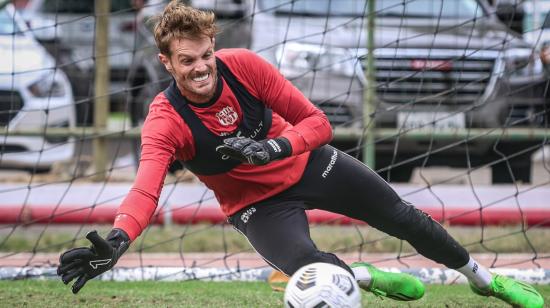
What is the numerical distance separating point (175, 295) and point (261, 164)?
1.89 metres

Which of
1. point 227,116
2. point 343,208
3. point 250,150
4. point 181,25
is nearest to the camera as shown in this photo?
point 250,150

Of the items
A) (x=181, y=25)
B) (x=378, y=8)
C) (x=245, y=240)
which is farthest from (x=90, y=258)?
(x=378, y=8)

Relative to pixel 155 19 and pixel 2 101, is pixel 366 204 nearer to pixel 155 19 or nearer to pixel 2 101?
pixel 155 19

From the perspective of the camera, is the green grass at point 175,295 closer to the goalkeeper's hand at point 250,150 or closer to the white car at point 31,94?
the goalkeeper's hand at point 250,150

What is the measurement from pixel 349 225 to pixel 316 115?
3.47m

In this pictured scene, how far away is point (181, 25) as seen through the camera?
4168mm

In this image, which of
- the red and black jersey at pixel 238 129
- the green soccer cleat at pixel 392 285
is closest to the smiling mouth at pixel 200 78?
the red and black jersey at pixel 238 129

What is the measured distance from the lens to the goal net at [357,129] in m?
6.87

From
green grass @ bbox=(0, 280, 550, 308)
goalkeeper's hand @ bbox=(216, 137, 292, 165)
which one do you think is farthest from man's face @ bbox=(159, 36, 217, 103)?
green grass @ bbox=(0, 280, 550, 308)

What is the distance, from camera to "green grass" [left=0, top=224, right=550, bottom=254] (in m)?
7.00

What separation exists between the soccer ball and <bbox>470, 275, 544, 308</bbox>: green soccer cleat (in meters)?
1.33

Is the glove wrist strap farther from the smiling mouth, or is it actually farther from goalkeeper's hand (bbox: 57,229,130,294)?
goalkeeper's hand (bbox: 57,229,130,294)

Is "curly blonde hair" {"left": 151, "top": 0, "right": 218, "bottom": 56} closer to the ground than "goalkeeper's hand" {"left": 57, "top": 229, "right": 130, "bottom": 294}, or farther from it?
farther from it

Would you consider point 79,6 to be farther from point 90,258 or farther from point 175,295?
point 90,258
